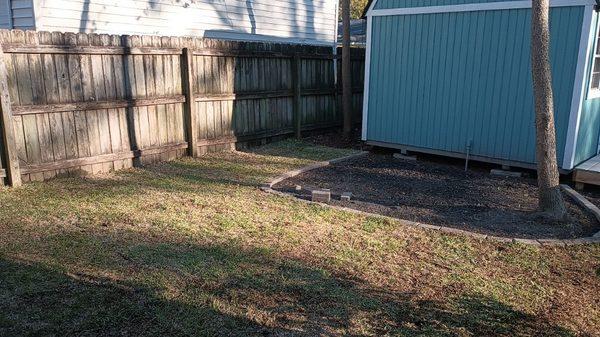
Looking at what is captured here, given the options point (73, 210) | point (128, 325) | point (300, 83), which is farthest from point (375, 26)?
point (128, 325)

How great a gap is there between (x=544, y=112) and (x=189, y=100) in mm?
5382

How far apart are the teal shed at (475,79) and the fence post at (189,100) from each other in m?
3.60

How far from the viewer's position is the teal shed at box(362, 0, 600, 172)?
7.53 m

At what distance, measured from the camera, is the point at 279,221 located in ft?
17.7

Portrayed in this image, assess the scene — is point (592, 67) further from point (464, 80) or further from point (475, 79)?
point (464, 80)

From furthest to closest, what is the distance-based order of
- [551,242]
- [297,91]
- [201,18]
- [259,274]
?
[201,18] < [297,91] < [551,242] < [259,274]

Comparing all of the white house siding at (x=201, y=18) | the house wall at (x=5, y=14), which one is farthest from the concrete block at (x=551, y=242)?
the house wall at (x=5, y=14)

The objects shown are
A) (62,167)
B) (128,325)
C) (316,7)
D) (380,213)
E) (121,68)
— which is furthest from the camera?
(316,7)

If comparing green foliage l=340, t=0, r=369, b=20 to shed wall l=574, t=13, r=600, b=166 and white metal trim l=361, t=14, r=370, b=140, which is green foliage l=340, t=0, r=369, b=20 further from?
shed wall l=574, t=13, r=600, b=166

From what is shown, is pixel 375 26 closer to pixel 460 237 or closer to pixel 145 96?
pixel 145 96

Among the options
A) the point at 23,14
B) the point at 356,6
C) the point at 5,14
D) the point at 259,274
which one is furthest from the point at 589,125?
the point at 356,6

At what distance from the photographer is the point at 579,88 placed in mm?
7430

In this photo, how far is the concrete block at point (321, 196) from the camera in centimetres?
623

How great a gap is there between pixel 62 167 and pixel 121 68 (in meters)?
1.68
